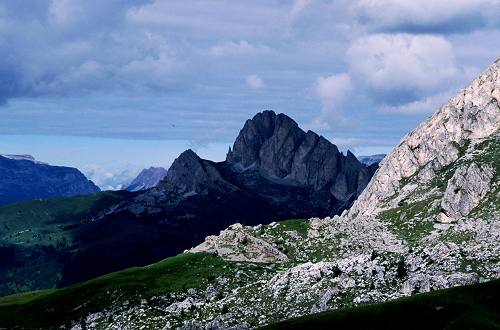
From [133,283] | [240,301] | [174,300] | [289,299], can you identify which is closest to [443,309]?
[289,299]

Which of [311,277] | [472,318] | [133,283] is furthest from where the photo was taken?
[133,283]

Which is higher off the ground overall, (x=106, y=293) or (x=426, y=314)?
(x=106, y=293)

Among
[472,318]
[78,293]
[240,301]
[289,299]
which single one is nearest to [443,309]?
[472,318]

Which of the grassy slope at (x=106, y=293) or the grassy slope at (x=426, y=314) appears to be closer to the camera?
the grassy slope at (x=426, y=314)

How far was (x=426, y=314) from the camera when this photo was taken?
372ft

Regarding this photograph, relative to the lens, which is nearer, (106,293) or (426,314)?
(426,314)

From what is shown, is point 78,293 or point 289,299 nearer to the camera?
point 289,299

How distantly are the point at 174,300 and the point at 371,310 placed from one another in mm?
71373

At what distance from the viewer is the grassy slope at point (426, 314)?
11094 cm

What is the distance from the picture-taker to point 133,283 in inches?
7539

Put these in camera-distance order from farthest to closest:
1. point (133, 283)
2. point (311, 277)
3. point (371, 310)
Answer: point (133, 283) → point (311, 277) → point (371, 310)

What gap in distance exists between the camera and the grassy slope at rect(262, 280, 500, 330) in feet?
364

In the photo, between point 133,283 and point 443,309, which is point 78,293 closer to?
point 133,283

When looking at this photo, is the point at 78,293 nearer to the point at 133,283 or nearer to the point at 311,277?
the point at 133,283
